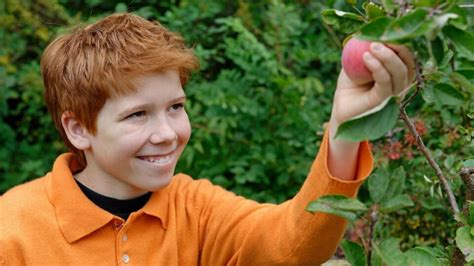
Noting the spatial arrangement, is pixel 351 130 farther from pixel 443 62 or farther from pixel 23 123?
pixel 23 123

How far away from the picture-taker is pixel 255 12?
3664 mm

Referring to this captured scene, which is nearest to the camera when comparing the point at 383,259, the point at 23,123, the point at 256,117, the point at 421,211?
the point at 383,259

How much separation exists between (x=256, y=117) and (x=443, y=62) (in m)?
1.96

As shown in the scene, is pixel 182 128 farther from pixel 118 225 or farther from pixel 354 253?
pixel 354 253

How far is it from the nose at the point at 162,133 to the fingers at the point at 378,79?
2.25 feet

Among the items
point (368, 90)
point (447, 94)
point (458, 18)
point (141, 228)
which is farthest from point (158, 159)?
point (458, 18)

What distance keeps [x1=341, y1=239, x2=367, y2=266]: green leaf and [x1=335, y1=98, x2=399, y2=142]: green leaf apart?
258 mm

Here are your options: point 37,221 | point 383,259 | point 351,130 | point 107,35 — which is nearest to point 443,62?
point 351,130

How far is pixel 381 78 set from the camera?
1311 mm

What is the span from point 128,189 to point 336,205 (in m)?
0.88

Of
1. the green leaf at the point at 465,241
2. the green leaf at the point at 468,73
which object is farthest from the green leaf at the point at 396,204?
the green leaf at the point at 468,73

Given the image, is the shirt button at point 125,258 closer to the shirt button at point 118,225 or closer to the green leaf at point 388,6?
the shirt button at point 118,225

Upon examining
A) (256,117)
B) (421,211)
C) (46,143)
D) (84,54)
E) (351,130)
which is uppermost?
(351,130)

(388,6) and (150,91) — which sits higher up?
(388,6)
